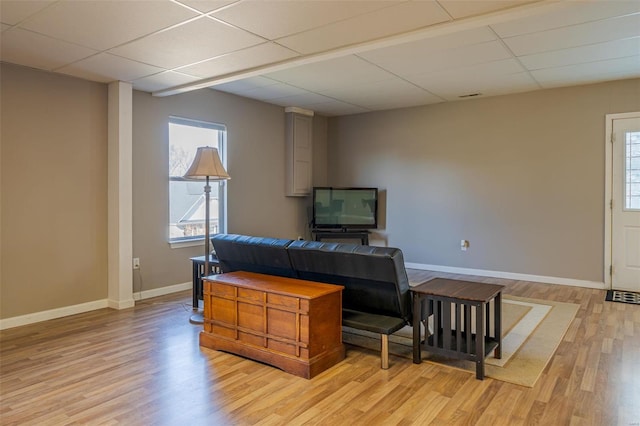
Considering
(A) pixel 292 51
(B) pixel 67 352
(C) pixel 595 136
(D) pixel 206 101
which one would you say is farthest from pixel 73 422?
(C) pixel 595 136

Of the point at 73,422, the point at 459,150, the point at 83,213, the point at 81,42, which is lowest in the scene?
the point at 73,422

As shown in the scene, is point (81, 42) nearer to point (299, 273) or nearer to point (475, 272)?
point (299, 273)

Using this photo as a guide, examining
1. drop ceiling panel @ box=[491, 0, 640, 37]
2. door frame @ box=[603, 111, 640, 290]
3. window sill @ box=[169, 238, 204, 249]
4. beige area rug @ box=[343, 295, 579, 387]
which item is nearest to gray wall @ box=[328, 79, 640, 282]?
door frame @ box=[603, 111, 640, 290]

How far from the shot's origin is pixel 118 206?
4484 millimetres

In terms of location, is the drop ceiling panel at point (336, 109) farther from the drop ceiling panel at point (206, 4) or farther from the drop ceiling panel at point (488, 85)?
the drop ceiling panel at point (206, 4)

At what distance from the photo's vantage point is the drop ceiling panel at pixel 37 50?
3227mm

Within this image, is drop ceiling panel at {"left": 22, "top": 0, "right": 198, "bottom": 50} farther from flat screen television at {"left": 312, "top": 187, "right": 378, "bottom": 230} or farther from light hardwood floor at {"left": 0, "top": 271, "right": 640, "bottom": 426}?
flat screen television at {"left": 312, "top": 187, "right": 378, "bottom": 230}

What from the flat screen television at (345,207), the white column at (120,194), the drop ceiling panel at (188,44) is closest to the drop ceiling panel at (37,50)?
the drop ceiling panel at (188,44)

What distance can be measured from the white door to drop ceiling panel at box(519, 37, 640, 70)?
1304 millimetres

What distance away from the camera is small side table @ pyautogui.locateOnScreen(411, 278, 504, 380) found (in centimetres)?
275

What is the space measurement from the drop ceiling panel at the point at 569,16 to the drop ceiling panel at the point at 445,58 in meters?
0.31

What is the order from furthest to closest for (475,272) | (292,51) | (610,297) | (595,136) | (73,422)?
(475,272) → (595,136) → (610,297) → (292,51) → (73,422)

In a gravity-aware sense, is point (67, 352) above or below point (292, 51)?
below

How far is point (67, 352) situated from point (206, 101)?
339 centimetres
